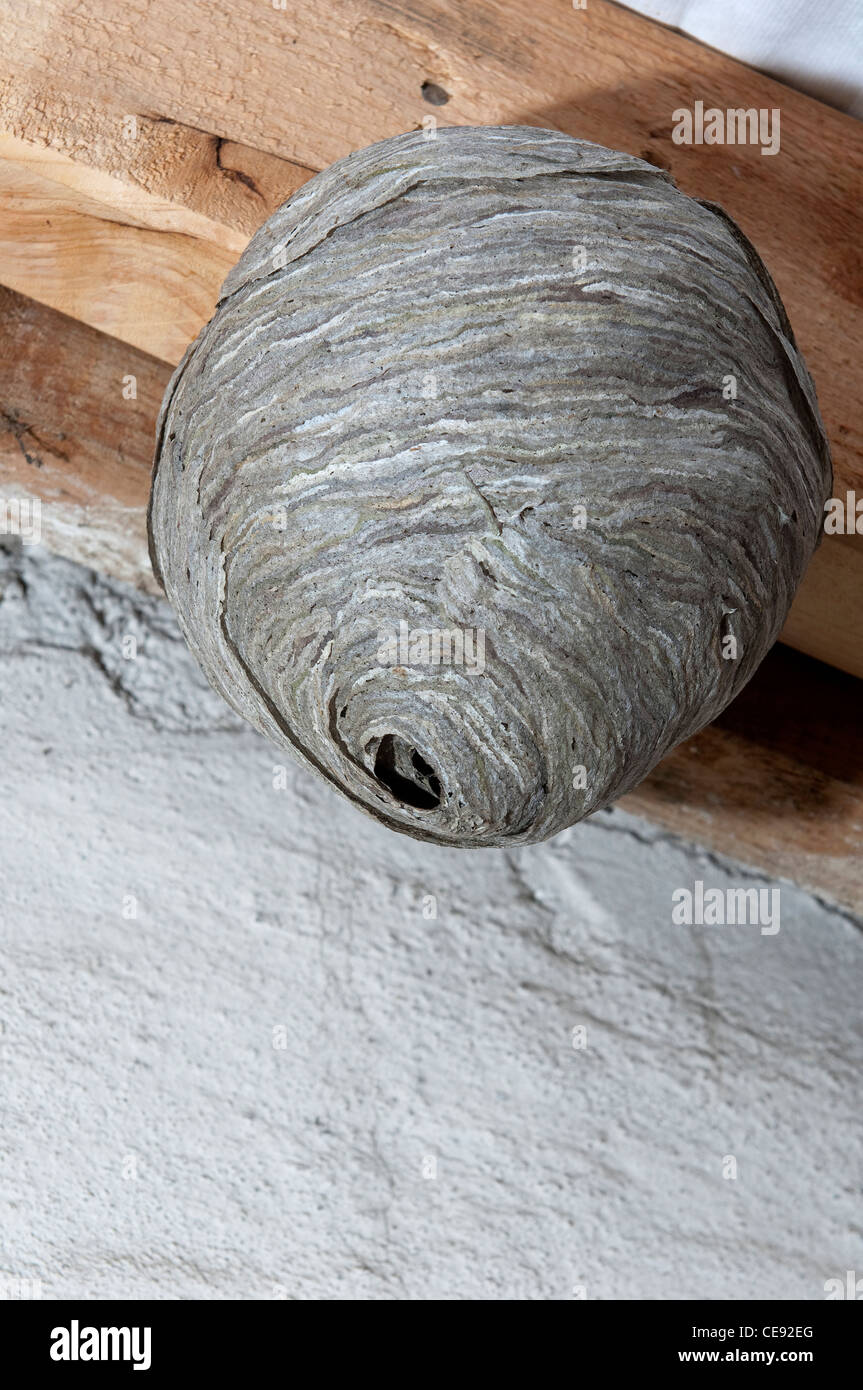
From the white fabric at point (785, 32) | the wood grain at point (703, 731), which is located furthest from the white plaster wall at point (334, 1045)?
the white fabric at point (785, 32)

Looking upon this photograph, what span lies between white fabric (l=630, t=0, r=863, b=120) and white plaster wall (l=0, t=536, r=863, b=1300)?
76 centimetres

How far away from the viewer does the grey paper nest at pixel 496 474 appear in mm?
671

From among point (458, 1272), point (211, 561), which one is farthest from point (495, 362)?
point (458, 1272)

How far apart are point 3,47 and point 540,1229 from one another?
3.88ft

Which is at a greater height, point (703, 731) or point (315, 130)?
point (315, 130)

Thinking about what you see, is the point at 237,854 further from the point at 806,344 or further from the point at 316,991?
the point at 806,344

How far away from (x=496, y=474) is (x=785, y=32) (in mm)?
663

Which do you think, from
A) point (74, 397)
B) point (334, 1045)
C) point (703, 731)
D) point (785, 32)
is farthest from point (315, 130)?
point (334, 1045)

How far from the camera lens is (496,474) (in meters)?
0.67

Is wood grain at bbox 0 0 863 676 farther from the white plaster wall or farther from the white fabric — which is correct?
the white plaster wall

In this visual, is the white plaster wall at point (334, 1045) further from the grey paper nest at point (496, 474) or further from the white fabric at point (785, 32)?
the white fabric at point (785, 32)

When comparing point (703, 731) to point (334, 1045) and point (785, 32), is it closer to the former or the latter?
point (334, 1045)

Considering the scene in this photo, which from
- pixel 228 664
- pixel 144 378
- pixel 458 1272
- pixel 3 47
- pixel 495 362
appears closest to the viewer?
pixel 495 362

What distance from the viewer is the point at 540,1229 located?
1.29m
